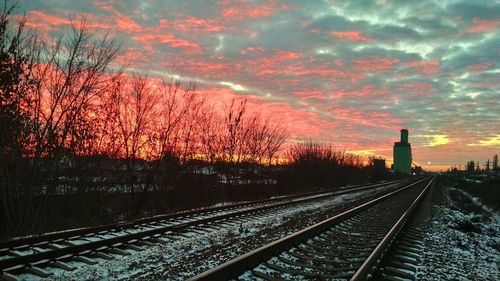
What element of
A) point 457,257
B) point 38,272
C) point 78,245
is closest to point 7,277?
point 38,272

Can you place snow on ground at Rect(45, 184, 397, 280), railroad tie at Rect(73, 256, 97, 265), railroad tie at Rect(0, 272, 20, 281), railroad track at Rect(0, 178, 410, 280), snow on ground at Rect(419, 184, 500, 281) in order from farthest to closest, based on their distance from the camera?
snow on ground at Rect(419, 184, 500, 281)
railroad tie at Rect(73, 256, 97, 265)
snow on ground at Rect(45, 184, 397, 280)
railroad track at Rect(0, 178, 410, 280)
railroad tie at Rect(0, 272, 20, 281)

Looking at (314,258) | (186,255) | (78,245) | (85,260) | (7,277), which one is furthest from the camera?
(186,255)

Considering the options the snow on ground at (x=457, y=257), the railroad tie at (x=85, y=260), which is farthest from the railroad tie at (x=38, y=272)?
the snow on ground at (x=457, y=257)

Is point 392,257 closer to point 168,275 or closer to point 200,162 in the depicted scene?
point 168,275

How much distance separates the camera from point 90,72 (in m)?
13.9

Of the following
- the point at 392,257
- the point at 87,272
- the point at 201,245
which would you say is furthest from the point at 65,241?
the point at 392,257

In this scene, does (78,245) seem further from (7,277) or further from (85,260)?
(7,277)

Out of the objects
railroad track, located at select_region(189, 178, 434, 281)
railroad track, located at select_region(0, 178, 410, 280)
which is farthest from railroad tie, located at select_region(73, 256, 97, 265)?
railroad track, located at select_region(189, 178, 434, 281)

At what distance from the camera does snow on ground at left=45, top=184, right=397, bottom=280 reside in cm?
664

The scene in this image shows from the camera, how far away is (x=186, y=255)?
321 inches

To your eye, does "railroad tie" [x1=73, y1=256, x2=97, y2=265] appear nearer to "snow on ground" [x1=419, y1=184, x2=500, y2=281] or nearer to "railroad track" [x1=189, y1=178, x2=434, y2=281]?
"railroad track" [x1=189, y1=178, x2=434, y2=281]

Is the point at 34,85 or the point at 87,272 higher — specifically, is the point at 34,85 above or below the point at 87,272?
above

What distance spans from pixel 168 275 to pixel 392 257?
15.2ft

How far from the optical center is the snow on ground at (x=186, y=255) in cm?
664
